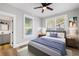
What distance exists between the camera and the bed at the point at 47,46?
1.68 meters

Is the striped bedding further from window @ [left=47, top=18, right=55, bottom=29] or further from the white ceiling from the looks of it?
the white ceiling

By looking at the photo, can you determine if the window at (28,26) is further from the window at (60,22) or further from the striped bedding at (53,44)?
the window at (60,22)

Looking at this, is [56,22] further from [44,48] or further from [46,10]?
[44,48]

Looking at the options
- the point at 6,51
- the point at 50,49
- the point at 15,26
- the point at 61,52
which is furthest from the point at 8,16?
the point at 61,52

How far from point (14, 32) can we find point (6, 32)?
0.15 m

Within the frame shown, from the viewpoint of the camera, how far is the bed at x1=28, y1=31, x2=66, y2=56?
168 cm

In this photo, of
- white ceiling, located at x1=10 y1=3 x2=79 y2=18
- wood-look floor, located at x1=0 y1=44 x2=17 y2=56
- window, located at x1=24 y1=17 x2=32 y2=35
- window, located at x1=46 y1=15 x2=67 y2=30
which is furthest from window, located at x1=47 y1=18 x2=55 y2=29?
wood-look floor, located at x1=0 y1=44 x2=17 y2=56

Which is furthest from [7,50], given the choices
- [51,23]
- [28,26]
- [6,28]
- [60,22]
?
[60,22]

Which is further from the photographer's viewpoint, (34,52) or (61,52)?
(34,52)

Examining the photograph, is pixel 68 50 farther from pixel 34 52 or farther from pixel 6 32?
pixel 6 32

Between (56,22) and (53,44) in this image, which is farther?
A: (56,22)

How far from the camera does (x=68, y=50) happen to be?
1.70 metres

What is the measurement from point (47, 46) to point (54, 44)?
5.6 inches

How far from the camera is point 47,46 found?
1743 mm
